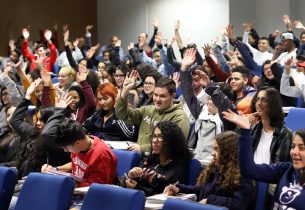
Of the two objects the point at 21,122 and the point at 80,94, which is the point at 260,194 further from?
the point at 80,94

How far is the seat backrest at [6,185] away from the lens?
3480 millimetres

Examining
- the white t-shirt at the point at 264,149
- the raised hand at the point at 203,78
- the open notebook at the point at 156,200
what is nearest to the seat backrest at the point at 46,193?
the open notebook at the point at 156,200

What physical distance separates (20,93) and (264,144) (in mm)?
3884

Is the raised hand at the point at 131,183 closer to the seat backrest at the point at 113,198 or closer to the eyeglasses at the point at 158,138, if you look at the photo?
the eyeglasses at the point at 158,138

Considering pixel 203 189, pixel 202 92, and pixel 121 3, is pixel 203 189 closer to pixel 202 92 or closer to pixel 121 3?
pixel 202 92

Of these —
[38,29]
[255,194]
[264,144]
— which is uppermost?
[38,29]

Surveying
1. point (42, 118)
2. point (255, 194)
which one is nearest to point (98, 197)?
point (255, 194)

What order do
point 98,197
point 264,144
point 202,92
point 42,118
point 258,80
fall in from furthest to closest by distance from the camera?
point 258,80 → point 202,92 → point 42,118 → point 264,144 → point 98,197

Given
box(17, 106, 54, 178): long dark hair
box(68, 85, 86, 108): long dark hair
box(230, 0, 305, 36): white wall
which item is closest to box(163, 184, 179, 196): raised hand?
box(17, 106, 54, 178): long dark hair

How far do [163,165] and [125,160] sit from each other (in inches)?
13.2

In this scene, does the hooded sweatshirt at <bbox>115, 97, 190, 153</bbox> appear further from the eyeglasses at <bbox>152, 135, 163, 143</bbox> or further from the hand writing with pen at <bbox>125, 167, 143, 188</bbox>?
the hand writing with pen at <bbox>125, 167, 143, 188</bbox>

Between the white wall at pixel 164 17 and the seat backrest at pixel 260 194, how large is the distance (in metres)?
8.18

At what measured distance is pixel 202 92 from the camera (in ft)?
18.0

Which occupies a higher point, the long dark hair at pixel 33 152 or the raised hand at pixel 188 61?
the raised hand at pixel 188 61
